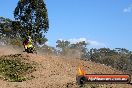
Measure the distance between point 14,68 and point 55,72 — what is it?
341 centimetres

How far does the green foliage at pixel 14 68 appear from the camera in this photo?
75.3ft

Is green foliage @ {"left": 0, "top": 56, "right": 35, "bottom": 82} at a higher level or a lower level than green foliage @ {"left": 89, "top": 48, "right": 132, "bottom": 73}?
lower

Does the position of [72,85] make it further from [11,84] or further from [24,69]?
[24,69]

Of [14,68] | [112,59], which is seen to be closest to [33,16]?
[14,68]

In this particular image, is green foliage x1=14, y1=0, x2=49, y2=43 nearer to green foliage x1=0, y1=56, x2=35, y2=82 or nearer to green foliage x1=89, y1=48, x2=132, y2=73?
green foliage x1=0, y1=56, x2=35, y2=82

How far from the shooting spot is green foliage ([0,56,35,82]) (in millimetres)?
22953

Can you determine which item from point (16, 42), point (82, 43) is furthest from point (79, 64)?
point (82, 43)

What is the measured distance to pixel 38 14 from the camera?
49469mm

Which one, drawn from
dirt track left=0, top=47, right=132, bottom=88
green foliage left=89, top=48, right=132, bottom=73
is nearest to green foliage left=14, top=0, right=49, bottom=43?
dirt track left=0, top=47, right=132, bottom=88

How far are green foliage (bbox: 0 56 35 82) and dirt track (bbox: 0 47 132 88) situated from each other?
768 millimetres

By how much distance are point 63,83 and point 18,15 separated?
3138 centimetres

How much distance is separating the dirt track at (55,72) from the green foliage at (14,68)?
30.2 inches

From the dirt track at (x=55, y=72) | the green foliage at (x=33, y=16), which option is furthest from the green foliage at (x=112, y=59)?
the dirt track at (x=55, y=72)

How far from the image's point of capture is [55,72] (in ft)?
77.7
